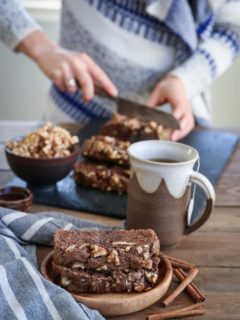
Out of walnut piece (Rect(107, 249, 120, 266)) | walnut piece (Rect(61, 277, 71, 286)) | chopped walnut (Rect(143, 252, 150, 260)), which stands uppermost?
chopped walnut (Rect(143, 252, 150, 260))

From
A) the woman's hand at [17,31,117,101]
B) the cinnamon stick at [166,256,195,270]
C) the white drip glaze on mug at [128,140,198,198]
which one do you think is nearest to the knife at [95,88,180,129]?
the woman's hand at [17,31,117,101]

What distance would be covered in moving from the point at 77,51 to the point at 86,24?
8 centimetres

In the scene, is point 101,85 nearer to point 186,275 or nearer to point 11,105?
point 186,275

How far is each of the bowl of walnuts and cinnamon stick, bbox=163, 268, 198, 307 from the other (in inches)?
14.3

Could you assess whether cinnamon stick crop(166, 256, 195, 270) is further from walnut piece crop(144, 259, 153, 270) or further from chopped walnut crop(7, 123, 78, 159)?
chopped walnut crop(7, 123, 78, 159)

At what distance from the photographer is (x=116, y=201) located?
106 cm

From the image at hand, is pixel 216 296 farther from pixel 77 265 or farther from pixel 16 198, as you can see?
pixel 16 198

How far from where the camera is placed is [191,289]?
0.75 m

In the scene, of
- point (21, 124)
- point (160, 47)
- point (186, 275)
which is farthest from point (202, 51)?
point (186, 275)

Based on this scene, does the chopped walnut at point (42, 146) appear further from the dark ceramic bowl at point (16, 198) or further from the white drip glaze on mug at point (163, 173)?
the white drip glaze on mug at point (163, 173)

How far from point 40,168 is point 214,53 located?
25.6 inches

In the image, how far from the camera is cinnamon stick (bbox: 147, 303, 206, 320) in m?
0.69

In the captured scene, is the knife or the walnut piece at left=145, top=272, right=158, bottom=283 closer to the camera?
the walnut piece at left=145, top=272, right=158, bottom=283

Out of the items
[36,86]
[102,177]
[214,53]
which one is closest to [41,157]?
[102,177]
